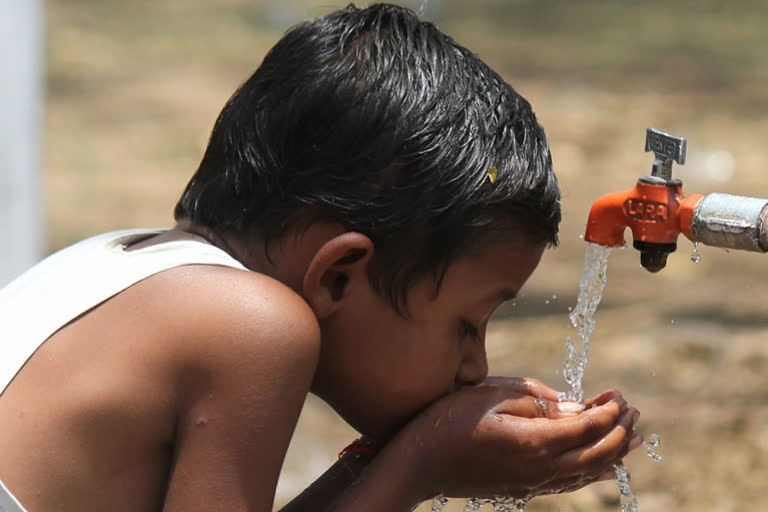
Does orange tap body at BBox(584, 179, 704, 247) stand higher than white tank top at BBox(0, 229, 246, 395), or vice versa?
orange tap body at BBox(584, 179, 704, 247)

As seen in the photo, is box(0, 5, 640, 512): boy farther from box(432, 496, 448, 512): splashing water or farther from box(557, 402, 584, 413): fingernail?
box(432, 496, 448, 512): splashing water

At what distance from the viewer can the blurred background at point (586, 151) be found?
3.85 m

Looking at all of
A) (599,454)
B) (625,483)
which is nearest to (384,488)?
(599,454)

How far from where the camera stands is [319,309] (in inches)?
81.7

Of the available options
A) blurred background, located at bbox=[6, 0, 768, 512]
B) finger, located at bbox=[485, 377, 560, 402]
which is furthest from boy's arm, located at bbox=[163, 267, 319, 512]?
blurred background, located at bbox=[6, 0, 768, 512]

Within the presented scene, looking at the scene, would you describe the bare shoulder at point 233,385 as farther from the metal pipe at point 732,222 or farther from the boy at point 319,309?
the metal pipe at point 732,222

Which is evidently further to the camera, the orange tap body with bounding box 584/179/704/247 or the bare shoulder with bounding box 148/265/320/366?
the orange tap body with bounding box 584/179/704/247

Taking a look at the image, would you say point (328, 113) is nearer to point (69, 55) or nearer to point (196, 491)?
point (196, 491)

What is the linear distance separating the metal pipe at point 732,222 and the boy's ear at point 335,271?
0.50 meters

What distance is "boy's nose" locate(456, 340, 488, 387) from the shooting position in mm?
2186

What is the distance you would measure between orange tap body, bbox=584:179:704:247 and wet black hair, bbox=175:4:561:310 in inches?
3.8

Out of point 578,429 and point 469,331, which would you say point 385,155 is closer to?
point 469,331

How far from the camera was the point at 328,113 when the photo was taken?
6.87 feet

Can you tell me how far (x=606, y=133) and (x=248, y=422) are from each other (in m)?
6.35
